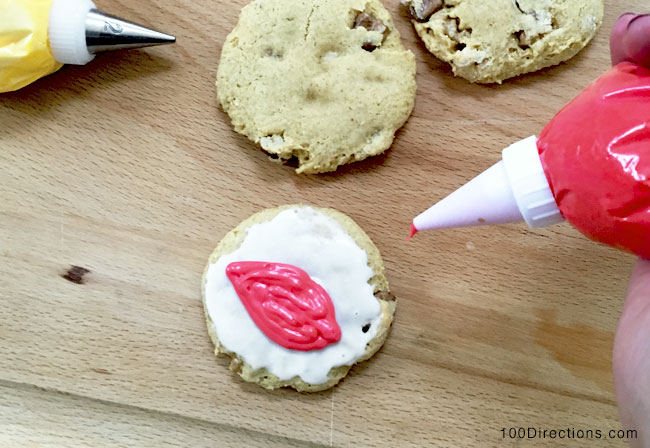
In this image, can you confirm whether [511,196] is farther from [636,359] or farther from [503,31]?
[503,31]

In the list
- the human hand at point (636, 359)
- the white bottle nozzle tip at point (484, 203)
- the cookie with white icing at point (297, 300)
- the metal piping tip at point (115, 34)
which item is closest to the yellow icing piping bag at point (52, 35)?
the metal piping tip at point (115, 34)

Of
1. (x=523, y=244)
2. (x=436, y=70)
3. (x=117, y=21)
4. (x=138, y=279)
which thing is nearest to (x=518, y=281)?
(x=523, y=244)

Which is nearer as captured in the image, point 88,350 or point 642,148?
point 642,148

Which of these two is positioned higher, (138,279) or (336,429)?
(138,279)

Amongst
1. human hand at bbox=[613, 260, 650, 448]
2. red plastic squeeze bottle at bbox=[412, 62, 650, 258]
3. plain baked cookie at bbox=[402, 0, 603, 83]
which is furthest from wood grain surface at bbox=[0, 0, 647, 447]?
red plastic squeeze bottle at bbox=[412, 62, 650, 258]

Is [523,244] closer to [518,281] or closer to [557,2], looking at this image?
[518,281]

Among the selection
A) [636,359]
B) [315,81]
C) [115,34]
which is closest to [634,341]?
[636,359]

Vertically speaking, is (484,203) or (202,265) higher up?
(484,203)
